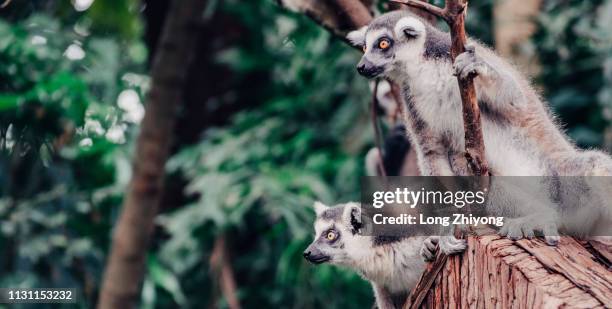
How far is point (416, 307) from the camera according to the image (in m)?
2.51

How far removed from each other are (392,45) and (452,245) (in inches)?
35.5

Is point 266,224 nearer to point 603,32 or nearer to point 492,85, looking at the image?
point 603,32

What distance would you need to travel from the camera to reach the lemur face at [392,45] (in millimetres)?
2844

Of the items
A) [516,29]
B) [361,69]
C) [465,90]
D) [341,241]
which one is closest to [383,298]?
[341,241]

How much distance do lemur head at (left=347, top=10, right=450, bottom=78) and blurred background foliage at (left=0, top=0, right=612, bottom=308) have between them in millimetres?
1893

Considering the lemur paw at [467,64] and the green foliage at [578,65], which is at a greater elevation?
the green foliage at [578,65]

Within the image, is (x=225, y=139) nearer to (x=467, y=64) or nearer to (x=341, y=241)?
(x=341, y=241)

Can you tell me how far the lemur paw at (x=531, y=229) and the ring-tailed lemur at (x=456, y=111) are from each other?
0.31 feet

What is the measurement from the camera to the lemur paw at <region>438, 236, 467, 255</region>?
2365mm

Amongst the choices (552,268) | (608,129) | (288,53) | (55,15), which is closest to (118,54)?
(55,15)

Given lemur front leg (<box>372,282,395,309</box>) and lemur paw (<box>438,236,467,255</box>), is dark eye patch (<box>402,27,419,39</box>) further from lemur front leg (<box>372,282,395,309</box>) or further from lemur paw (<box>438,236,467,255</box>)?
lemur front leg (<box>372,282,395,309</box>)

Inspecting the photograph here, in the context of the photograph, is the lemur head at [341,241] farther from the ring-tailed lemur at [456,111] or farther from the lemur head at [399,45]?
the lemur head at [399,45]

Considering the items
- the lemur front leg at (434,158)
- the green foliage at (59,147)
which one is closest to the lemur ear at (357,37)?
the lemur front leg at (434,158)

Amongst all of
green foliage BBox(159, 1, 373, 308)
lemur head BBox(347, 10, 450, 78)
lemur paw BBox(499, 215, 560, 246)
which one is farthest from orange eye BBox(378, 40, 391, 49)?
green foliage BBox(159, 1, 373, 308)
